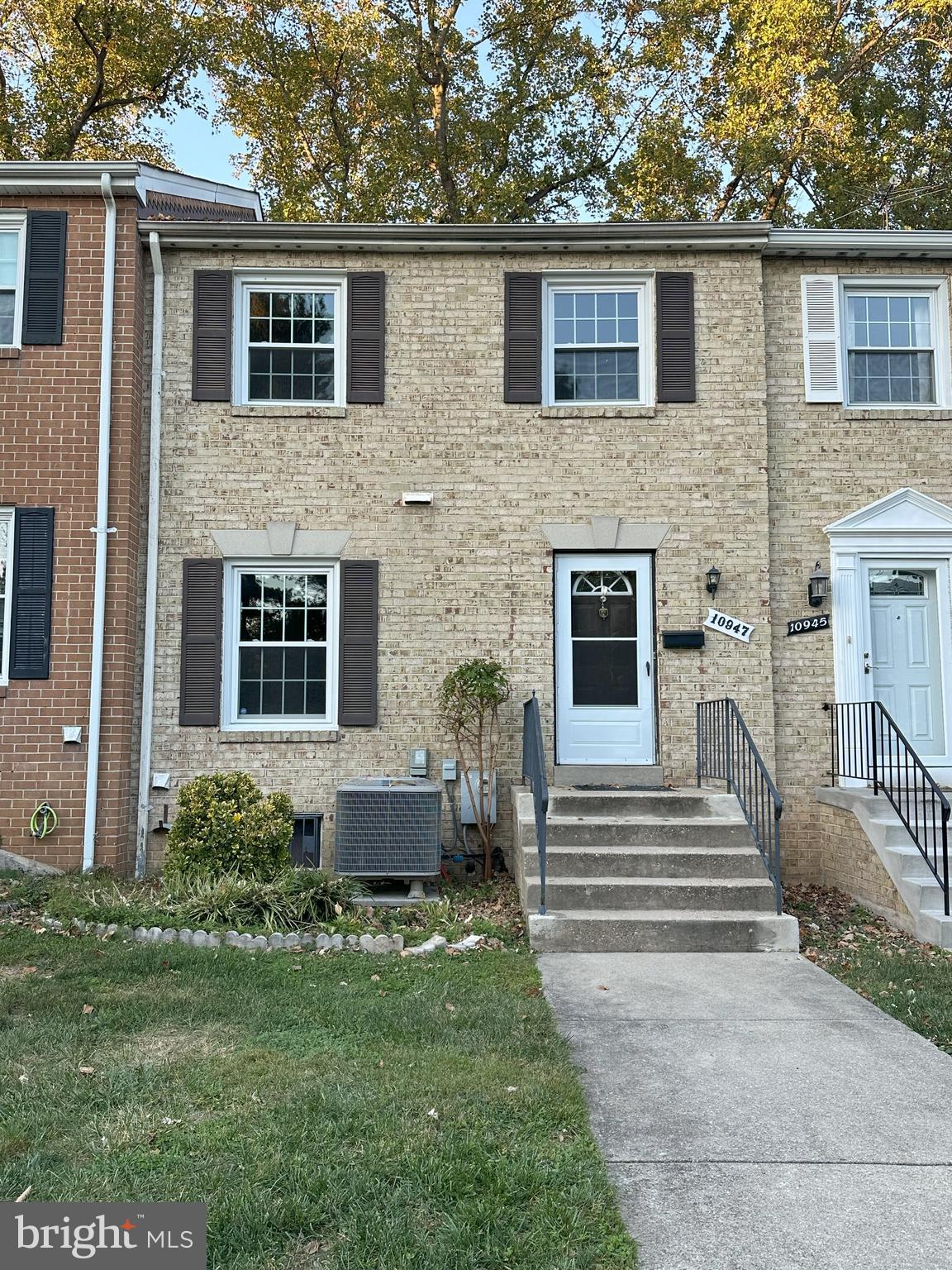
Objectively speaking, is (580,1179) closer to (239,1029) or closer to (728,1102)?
(728,1102)

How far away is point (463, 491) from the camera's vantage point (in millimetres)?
9445

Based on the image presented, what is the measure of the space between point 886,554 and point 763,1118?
22.2 ft

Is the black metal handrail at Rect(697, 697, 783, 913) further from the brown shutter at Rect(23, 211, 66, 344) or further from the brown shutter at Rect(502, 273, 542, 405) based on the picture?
the brown shutter at Rect(23, 211, 66, 344)

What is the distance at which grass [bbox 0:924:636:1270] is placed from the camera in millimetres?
2967

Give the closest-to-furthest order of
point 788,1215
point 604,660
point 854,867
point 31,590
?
point 788,1215 → point 854,867 → point 31,590 → point 604,660

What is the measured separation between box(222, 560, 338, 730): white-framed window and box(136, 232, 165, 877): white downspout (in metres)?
0.66

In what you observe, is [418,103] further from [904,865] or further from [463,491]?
[904,865]

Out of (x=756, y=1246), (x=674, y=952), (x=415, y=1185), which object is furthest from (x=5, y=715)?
(x=756, y=1246)

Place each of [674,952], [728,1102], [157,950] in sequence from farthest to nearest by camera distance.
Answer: [674,952], [157,950], [728,1102]

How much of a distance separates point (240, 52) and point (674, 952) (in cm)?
1700

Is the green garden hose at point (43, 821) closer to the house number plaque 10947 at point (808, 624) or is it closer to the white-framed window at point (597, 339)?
the white-framed window at point (597, 339)

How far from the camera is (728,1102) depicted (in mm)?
4086

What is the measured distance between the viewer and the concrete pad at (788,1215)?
9.50 feet

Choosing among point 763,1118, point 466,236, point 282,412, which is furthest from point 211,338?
point 763,1118
